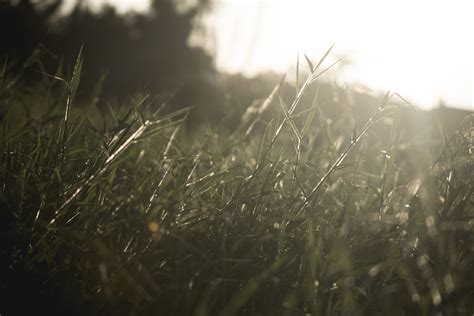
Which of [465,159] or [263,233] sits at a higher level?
[465,159]

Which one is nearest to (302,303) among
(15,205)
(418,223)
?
(418,223)

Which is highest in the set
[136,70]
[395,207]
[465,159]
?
[465,159]

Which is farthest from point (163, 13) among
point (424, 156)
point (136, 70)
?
point (424, 156)

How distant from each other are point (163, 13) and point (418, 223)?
74.8ft

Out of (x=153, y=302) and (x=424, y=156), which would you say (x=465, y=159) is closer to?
(x=424, y=156)

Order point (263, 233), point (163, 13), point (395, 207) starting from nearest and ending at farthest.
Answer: point (263, 233) → point (395, 207) → point (163, 13)

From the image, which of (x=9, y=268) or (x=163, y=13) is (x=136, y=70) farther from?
(x=9, y=268)

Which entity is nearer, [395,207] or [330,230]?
[330,230]

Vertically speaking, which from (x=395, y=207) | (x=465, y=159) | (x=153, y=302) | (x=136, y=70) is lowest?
(x=136, y=70)

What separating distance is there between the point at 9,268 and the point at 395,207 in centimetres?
108

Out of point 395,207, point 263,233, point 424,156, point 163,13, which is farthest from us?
point 163,13

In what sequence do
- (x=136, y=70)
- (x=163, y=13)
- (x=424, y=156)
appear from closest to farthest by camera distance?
(x=424, y=156), (x=136, y=70), (x=163, y=13)

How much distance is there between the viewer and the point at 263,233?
1385 mm

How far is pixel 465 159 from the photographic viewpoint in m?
1.47
